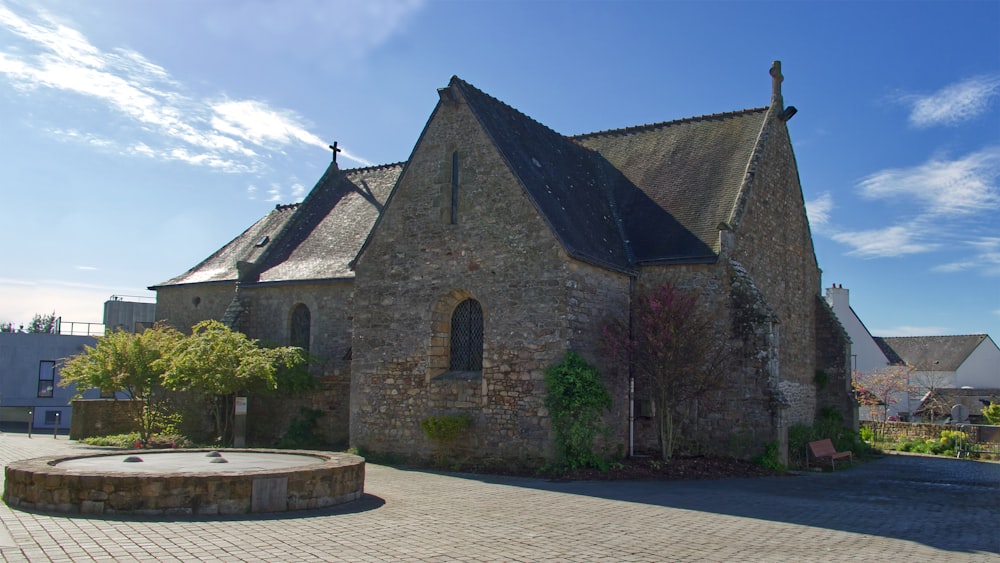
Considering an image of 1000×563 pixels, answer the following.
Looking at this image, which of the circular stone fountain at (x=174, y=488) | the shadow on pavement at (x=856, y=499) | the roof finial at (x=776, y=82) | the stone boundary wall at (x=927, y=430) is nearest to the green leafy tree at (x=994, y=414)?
the stone boundary wall at (x=927, y=430)

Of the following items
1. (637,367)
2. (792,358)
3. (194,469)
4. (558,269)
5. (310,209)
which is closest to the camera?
(194,469)

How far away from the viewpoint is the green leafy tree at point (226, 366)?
21.9 metres

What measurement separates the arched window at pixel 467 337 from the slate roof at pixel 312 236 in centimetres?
588

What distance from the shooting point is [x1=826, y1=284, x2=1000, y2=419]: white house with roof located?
171 ft

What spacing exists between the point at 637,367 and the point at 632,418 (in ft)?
4.77

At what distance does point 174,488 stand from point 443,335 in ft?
31.8

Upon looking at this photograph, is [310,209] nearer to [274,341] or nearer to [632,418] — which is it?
[274,341]

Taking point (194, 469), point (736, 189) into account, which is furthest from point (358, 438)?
point (736, 189)

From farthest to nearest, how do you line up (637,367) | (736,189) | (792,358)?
(792,358)
(736,189)
(637,367)

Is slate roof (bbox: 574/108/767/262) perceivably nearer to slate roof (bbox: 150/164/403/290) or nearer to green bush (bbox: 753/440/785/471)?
green bush (bbox: 753/440/785/471)

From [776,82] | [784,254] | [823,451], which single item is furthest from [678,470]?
[776,82]

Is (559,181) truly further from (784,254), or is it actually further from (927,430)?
(927,430)

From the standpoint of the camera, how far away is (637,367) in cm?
1916

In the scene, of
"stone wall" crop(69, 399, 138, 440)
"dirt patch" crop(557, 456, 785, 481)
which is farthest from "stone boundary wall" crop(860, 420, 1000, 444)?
"stone wall" crop(69, 399, 138, 440)
